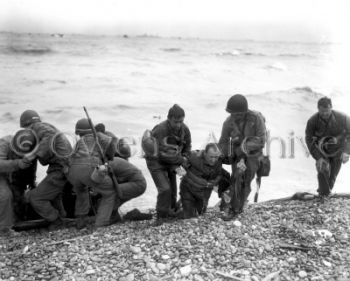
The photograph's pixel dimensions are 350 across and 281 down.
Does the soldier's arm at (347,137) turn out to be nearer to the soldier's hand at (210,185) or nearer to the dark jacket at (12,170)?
the soldier's hand at (210,185)

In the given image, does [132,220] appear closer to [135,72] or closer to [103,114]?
[103,114]

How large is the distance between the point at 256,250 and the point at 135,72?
32.8 metres

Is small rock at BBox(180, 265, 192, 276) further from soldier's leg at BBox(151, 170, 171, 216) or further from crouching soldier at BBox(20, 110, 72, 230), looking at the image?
crouching soldier at BBox(20, 110, 72, 230)

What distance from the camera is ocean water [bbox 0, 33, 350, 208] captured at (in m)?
15.6

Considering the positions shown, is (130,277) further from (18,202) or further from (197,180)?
(18,202)

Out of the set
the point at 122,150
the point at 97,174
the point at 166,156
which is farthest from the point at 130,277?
the point at 122,150

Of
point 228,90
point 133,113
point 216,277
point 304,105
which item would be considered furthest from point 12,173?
point 228,90

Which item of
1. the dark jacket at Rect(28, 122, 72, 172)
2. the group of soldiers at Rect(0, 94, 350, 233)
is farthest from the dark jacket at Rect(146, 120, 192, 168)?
the dark jacket at Rect(28, 122, 72, 172)

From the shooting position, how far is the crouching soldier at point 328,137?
→ 636 centimetres

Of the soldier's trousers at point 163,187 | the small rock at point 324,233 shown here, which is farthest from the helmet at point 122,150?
the small rock at point 324,233

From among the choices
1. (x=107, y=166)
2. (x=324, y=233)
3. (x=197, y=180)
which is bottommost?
(x=324, y=233)

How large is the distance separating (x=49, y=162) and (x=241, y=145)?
109 inches

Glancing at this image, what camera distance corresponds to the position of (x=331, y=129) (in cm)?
639

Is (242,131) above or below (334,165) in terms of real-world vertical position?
above
